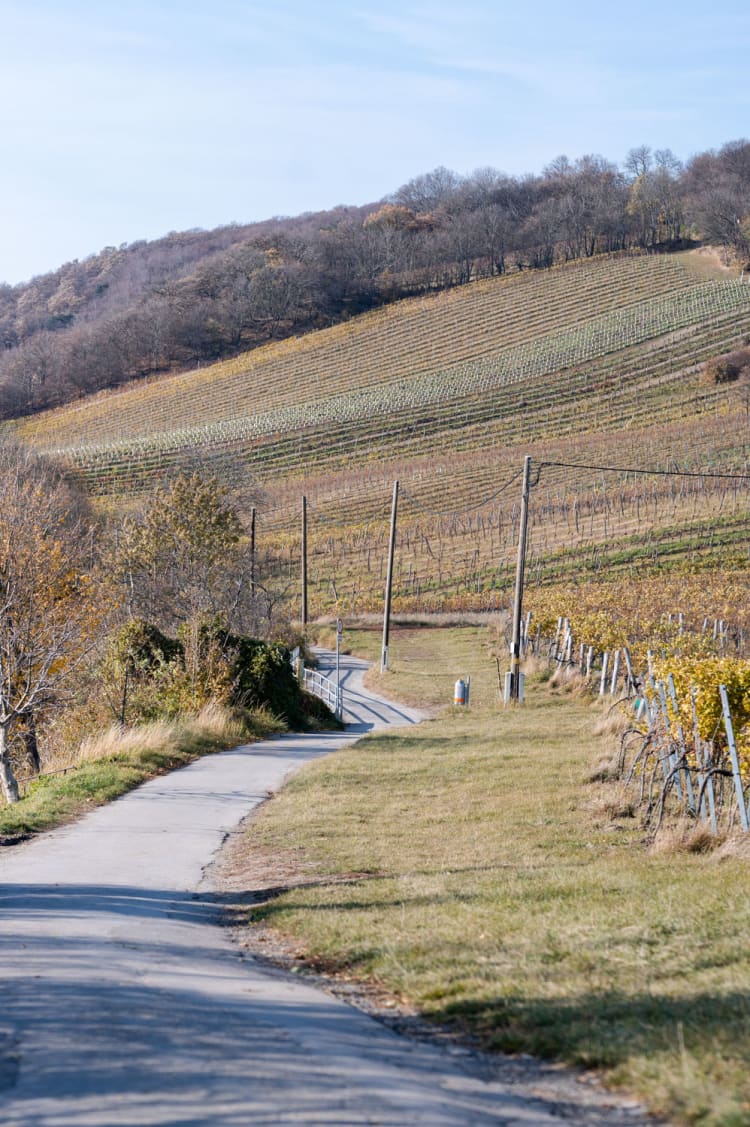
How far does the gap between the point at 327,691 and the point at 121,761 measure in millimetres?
14656

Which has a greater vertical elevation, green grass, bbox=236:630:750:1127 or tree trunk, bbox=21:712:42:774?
green grass, bbox=236:630:750:1127

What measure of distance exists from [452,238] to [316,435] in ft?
185

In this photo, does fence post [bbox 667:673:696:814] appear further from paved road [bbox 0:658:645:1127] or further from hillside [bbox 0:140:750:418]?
hillside [bbox 0:140:750:418]

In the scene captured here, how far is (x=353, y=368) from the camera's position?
11150 cm

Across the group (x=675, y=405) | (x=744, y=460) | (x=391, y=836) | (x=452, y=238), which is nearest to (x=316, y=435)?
(x=675, y=405)

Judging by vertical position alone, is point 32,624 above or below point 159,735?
above

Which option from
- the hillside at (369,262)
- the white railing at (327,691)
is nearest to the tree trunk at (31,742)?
the white railing at (327,691)

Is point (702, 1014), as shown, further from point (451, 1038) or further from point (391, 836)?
point (391, 836)

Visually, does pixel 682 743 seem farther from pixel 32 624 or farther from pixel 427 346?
pixel 427 346

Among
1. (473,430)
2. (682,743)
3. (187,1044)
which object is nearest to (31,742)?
(682,743)

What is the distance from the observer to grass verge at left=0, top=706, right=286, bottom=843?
13461 millimetres

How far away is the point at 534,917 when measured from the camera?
7.89 meters

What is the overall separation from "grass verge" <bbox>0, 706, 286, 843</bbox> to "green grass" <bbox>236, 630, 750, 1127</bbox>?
7.67ft

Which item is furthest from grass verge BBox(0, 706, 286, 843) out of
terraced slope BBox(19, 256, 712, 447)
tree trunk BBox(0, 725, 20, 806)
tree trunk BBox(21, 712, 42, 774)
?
terraced slope BBox(19, 256, 712, 447)
